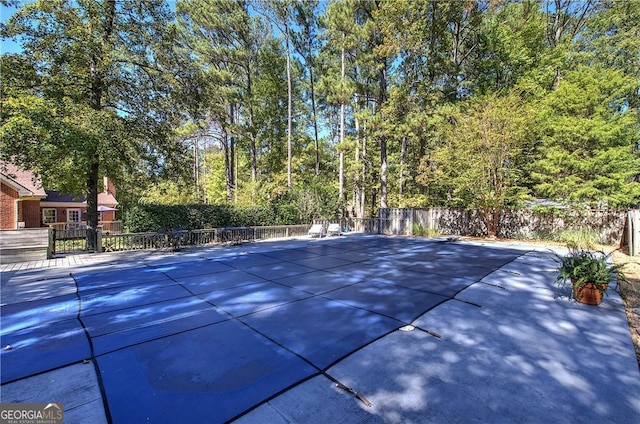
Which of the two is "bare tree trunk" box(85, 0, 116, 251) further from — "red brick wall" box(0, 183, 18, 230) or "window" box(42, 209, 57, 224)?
"window" box(42, 209, 57, 224)

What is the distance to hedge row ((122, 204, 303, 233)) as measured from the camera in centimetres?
1039

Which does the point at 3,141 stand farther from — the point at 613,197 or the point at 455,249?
the point at 613,197

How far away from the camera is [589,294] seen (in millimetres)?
4664

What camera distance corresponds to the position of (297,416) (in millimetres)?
2131

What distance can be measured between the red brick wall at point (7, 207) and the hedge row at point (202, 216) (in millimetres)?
9284

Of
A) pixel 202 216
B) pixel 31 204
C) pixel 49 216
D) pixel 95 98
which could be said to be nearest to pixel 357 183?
pixel 202 216

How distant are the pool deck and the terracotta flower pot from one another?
0.63ft

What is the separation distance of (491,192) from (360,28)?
37.9 ft

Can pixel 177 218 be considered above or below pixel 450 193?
below

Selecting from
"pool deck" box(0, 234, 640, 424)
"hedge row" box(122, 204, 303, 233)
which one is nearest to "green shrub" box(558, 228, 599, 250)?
"pool deck" box(0, 234, 640, 424)

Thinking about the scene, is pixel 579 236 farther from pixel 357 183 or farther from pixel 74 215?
pixel 74 215

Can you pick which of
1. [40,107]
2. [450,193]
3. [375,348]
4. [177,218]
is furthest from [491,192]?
[40,107]

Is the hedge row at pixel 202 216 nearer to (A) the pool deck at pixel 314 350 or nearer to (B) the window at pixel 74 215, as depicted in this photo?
(A) the pool deck at pixel 314 350

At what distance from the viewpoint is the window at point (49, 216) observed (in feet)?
68.6
